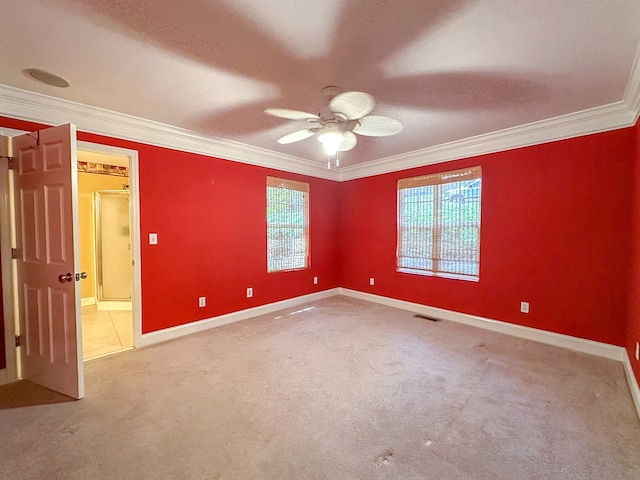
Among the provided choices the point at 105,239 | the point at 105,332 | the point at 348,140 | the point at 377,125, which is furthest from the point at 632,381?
the point at 105,239

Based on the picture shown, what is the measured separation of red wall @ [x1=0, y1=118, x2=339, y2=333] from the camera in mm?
3184

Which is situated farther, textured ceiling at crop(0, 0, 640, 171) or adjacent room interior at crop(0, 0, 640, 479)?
adjacent room interior at crop(0, 0, 640, 479)

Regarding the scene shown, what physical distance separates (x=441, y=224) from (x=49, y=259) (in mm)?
4308

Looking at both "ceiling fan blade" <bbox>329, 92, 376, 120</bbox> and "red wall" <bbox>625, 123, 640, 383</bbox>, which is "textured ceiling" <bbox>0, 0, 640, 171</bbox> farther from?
"red wall" <bbox>625, 123, 640, 383</bbox>

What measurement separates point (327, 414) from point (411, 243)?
3090mm

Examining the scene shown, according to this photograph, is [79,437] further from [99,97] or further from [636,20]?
[636,20]

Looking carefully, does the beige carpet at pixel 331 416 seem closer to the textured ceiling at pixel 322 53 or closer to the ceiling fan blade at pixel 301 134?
the ceiling fan blade at pixel 301 134

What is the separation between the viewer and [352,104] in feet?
6.32

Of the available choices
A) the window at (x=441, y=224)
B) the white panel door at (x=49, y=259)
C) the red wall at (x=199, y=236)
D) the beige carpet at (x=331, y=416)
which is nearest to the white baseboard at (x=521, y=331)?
the beige carpet at (x=331, y=416)

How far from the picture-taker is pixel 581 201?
2.96 metres

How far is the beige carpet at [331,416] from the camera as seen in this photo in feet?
5.06

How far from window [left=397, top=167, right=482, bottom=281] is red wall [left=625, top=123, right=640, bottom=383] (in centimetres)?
140

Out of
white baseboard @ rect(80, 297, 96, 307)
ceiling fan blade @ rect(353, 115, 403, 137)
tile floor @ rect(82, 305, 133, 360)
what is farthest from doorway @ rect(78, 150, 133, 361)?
ceiling fan blade @ rect(353, 115, 403, 137)

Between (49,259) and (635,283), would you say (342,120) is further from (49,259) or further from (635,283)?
(635,283)
